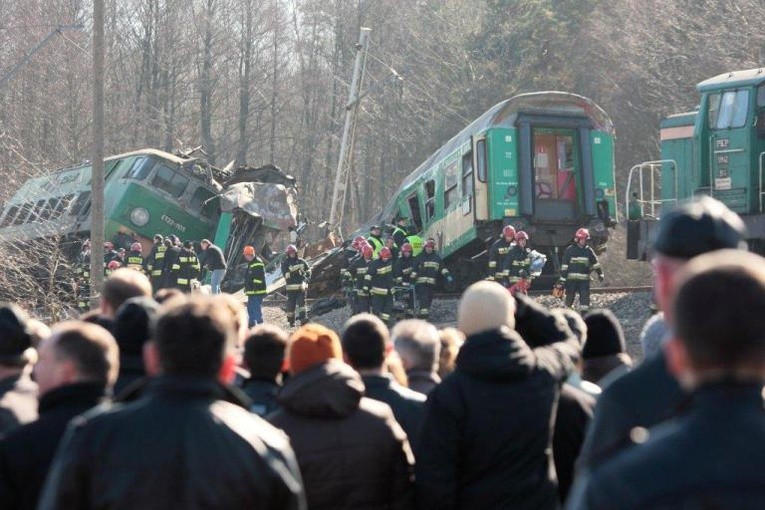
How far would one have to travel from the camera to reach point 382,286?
24.5m

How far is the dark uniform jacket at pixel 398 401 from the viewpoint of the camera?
5434 millimetres

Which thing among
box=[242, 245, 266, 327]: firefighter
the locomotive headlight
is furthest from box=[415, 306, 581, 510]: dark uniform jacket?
the locomotive headlight

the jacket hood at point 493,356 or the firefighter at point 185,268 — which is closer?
the jacket hood at point 493,356

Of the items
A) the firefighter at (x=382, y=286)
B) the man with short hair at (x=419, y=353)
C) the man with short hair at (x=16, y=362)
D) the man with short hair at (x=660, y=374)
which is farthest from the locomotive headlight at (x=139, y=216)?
the man with short hair at (x=660, y=374)

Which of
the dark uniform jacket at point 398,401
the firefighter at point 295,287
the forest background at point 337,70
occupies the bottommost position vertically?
the firefighter at point 295,287

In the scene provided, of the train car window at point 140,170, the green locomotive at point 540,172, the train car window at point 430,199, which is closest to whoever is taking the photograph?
the green locomotive at point 540,172

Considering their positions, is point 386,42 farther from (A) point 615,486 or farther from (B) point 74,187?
(A) point 615,486

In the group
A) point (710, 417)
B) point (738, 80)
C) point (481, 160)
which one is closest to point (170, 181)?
point (481, 160)

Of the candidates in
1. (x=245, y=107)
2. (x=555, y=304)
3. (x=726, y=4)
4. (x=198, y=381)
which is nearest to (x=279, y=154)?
(x=245, y=107)

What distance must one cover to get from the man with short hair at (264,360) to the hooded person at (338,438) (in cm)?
51

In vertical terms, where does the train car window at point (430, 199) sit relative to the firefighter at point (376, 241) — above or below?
above

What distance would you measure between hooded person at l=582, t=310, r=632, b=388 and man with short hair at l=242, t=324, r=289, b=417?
1359 millimetres

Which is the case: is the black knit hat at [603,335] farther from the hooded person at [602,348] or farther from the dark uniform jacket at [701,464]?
the dark uniform jacket at [701,464]

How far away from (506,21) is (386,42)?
11.4 metres
